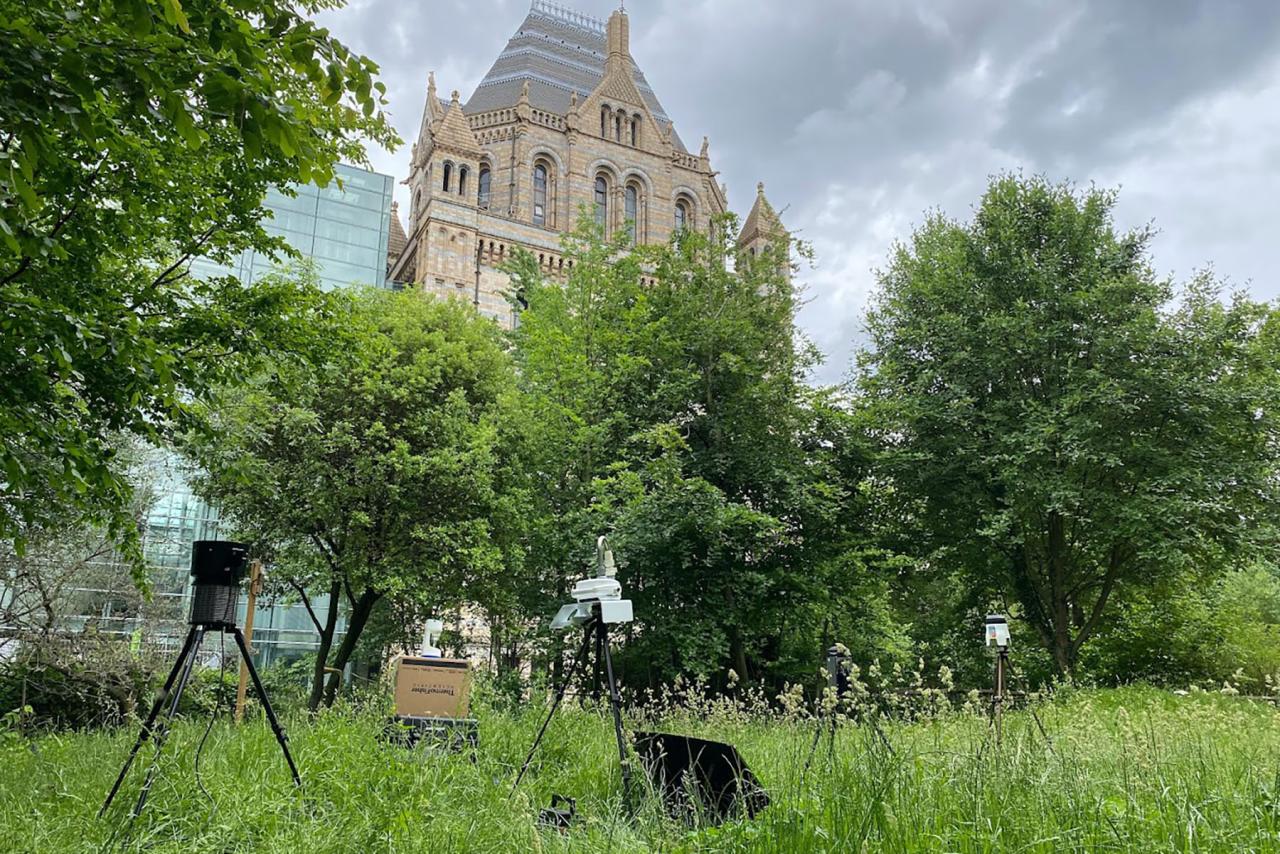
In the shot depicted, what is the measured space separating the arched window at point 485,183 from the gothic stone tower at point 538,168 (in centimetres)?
6

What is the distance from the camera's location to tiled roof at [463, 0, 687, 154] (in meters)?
40.9

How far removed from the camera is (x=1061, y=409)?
16391mm

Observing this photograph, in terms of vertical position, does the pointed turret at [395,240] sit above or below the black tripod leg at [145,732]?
above

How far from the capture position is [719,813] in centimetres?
495

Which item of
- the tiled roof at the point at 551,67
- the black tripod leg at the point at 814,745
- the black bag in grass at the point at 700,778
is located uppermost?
the tiled roof at the point at 551,67

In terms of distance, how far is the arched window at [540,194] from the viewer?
38094 millimetres

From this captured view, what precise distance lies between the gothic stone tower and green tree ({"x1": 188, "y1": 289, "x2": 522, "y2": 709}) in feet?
53.1

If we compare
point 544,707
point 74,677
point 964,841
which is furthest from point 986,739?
point 74,677

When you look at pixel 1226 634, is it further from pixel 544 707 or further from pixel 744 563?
pixel 544 707

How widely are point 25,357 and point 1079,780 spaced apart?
665 centimetres

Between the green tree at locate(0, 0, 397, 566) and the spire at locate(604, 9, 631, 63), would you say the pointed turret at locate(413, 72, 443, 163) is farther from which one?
the green tree at locate(0, 0, 397, 566)

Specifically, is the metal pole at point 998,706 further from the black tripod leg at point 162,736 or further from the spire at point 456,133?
the spire at point 456,133

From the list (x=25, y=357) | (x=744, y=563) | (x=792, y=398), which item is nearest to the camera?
(x=25, y=357)

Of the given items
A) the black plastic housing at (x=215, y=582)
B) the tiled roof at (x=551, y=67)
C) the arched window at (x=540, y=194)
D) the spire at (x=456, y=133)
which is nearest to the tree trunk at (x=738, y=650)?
the black plastic housing at (x=215, y=582)
